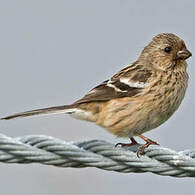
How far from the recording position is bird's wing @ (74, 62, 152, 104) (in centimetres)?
552

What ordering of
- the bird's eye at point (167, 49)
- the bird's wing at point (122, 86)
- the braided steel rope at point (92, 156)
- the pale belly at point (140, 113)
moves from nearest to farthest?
the braided steel rope at point (92, 156) < the pale belly at point (140, 113) < the bird's wing at point (122, 86) < the bird's eye at point (167, 49)

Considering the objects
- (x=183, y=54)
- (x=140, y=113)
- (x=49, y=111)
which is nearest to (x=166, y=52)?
(x=183, y=54)

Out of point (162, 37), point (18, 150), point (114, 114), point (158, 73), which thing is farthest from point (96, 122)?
point (18, 150)

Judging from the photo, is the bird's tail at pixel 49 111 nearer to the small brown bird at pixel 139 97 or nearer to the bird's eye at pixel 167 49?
the small brown bird at pixel 139 97

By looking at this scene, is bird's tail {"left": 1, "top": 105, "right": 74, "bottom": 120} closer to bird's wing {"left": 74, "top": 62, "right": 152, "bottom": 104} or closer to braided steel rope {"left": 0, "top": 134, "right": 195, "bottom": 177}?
bird's wing {"left": 74, "top": 62, "right": 152, "bottom": 104}

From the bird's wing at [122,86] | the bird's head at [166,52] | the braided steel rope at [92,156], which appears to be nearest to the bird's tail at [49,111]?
the bird's wing at [122,86]

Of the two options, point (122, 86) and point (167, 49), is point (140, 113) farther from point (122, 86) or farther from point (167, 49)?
point (167, 49)

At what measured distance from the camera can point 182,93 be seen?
5.50 m

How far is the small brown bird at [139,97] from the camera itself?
534 cm

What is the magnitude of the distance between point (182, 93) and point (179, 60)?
1.50 feet

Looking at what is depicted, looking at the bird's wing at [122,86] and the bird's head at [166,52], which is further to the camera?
the bird's head at [166,52]

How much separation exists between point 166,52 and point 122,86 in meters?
0.72

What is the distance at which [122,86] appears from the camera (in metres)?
5.64

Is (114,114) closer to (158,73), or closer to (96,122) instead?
(96,122)
